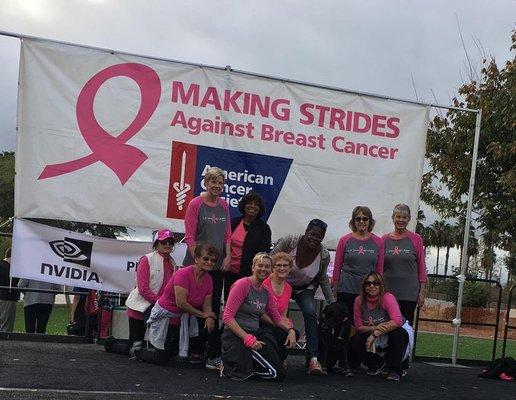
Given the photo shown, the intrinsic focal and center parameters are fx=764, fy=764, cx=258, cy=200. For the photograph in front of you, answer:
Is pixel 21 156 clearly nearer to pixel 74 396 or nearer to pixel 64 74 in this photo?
pixel 64 74

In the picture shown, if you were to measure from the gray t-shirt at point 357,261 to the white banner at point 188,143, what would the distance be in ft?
4.08

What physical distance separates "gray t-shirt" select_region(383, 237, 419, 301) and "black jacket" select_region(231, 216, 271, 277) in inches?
51.4

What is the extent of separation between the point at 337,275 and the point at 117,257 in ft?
7.94

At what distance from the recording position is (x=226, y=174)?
331 inches

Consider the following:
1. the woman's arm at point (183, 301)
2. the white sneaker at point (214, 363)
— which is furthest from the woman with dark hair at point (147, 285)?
the white sneaker at point (214, 363)

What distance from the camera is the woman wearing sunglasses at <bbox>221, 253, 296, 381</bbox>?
259 inches

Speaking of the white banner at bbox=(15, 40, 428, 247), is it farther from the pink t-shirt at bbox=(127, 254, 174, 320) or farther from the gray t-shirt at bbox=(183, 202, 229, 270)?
the gray t-shirt at bbox=(183, 202, 229, 270)

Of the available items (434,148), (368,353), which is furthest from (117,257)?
(434,148)

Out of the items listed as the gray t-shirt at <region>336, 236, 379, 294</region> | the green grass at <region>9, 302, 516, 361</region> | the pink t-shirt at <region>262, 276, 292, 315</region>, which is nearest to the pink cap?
the pink t-shirt at <region>262, 276, 292, 315</region>

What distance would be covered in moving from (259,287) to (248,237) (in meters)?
0.68

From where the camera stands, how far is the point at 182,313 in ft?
23.5

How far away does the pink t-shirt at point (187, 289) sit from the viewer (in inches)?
278

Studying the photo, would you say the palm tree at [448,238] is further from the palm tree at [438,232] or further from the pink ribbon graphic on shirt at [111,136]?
the pink ribbon graphic on shirt at [111,136]

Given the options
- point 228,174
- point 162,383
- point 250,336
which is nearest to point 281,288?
point 250,336
